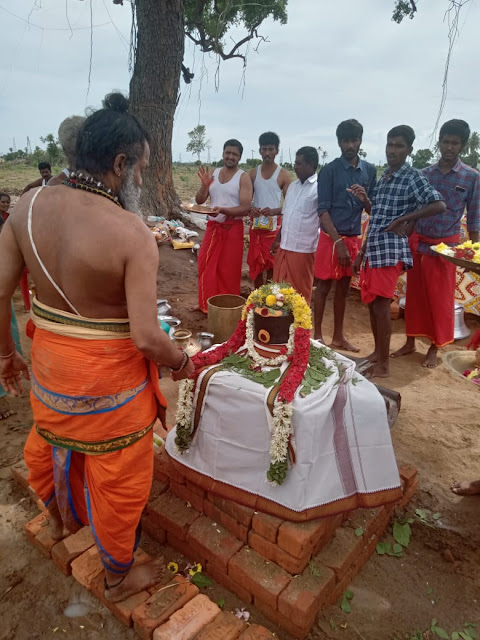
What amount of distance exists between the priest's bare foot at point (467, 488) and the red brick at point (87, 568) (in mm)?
2247

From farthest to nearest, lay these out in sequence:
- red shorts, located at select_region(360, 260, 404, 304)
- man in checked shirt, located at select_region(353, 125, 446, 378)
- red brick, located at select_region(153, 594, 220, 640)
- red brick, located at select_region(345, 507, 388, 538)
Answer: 1. red shorts, located at select_region(360, 260, 404, 304)
2. man in checked shirt, located at select_region(353, 125, 446, 378)
3. red brick, located at select_region(345, 507, 388, 538)
4. red brick, located at select_region(153, 594, 220, 640)

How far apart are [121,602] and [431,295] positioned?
13.6 ft

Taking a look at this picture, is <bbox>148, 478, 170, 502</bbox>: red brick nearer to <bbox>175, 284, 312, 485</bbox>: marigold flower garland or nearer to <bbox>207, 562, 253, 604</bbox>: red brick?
<bbox>175, 284, 312, 485</bbox>: marigold flower garland

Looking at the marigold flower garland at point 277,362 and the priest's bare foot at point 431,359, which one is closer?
the marigold flower garland at point 277,362

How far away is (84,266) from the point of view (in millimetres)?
1625

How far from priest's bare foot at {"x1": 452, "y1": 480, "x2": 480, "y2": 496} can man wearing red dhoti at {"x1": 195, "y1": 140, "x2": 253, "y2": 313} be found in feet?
12.0

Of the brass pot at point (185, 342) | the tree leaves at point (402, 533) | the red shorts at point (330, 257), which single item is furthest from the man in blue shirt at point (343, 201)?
Result: the tree leaves at point (402, 533)

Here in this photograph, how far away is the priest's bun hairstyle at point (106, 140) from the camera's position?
→ 5.49ft

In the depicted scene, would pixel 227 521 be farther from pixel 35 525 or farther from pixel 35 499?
pixel 35 499

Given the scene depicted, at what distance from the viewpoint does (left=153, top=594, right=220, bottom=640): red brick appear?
193 centimetres

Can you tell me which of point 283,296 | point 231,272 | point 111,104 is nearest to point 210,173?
point 231,272

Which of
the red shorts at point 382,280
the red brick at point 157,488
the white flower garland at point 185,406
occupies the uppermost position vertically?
the red shorts at point 382,280

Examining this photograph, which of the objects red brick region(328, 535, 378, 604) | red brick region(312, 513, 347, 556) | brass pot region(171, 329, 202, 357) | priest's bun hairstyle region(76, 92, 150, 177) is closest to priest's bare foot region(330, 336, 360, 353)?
brass pot region(171, 329, 202, 357)

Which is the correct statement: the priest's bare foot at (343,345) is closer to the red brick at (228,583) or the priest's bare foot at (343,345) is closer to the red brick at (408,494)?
the red brick at (408,494)
